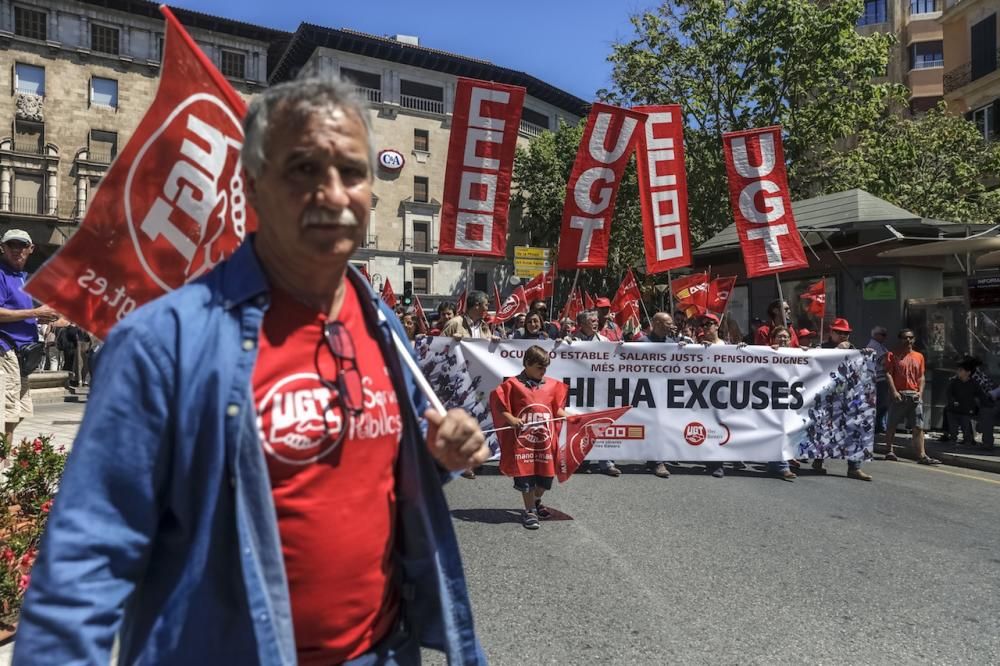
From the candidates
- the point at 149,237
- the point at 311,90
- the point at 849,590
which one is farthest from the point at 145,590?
the point at 849,590

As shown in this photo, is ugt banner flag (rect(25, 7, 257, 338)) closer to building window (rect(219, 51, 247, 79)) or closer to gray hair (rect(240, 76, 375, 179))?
gray hair (rect(240, 76, 375, 179))

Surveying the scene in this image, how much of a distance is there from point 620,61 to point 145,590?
2632cm

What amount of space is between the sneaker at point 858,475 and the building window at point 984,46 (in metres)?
30.1

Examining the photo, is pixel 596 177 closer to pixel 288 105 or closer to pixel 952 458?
pixel 952 458

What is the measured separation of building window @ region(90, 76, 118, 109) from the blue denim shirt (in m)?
46.7

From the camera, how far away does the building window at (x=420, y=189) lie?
48.1 metres

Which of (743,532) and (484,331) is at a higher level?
(484,331)

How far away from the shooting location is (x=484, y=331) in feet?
32.9

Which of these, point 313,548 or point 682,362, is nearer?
point 313,548

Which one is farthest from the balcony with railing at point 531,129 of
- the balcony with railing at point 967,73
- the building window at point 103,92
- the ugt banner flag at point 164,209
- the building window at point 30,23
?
the ugt banner flag at point 164,209

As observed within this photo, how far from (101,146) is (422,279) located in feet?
63.9

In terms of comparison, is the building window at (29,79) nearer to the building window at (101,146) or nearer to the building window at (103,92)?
the building window at (103,92)

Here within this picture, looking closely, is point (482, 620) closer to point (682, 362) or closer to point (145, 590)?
point (145, 590)

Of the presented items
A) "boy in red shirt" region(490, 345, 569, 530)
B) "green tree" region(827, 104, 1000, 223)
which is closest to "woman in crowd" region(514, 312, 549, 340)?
"boy in red shirt" region(490, 345, 569, 530)
